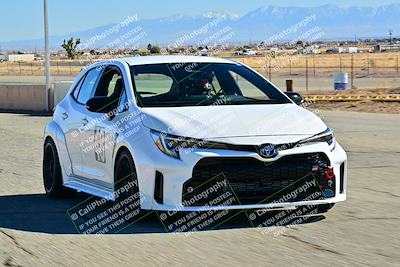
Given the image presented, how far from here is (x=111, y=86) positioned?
9211mm

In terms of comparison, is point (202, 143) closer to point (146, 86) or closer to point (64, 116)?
point (146, 86)

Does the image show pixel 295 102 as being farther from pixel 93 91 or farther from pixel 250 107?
pixel 93 91

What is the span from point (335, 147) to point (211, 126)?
1256 mm

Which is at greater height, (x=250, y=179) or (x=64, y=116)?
(x=64, y=116)

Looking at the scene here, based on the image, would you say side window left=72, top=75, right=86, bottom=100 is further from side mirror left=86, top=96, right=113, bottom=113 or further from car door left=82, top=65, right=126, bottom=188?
side mirror left=86, top=96, right=113, bottom=113

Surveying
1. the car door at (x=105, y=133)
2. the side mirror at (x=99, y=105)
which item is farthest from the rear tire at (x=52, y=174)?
the side mirror at (x=99, y=105)

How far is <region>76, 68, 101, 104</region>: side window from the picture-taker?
9.51 metres

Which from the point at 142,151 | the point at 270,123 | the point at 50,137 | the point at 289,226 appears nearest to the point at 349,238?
the point at 289,226

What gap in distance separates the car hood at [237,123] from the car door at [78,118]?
142cm

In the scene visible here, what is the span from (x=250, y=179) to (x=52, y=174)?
139 inches

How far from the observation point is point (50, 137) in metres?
10.1

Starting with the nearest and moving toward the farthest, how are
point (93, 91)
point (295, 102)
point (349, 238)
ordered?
1. point (349, 238)
2. point (295, 102)
3. point (93, 91)

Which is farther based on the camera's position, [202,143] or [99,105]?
[99,105]

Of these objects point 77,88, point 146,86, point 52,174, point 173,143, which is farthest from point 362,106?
point 173,143
